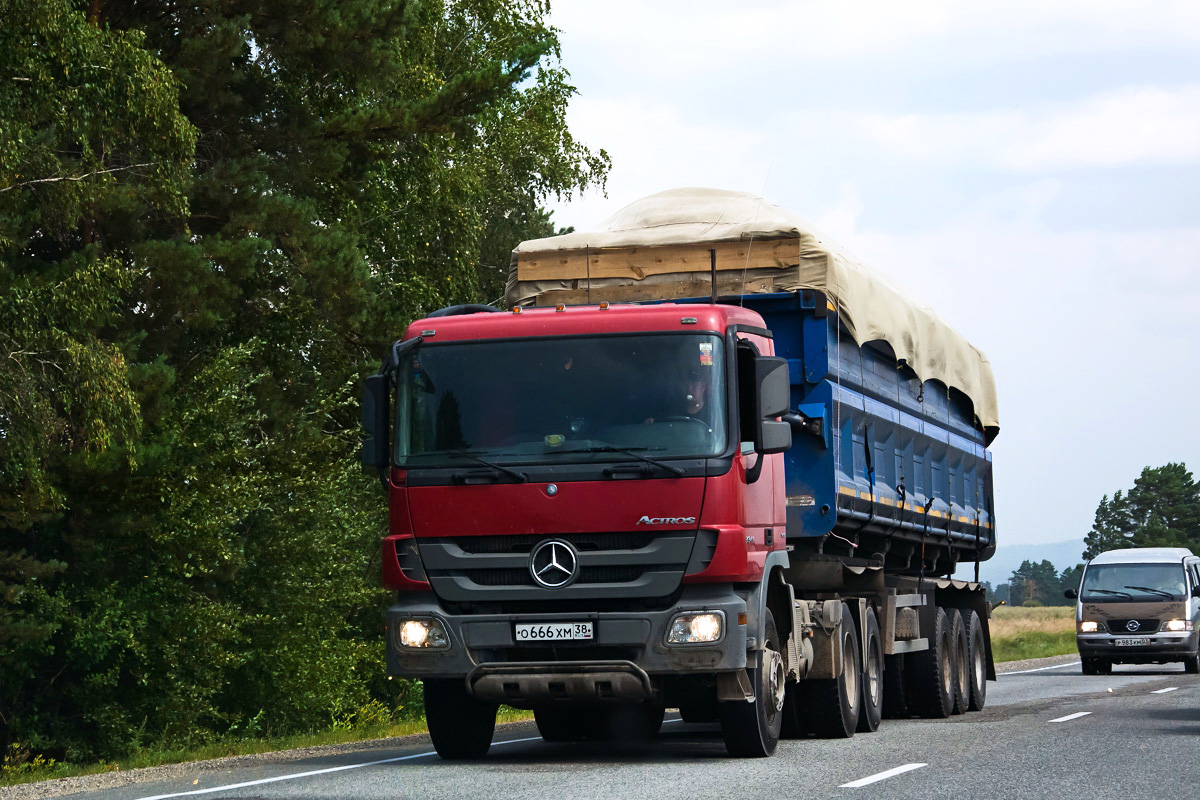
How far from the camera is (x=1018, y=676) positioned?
1233 inches

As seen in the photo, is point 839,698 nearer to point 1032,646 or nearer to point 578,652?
point 578,652

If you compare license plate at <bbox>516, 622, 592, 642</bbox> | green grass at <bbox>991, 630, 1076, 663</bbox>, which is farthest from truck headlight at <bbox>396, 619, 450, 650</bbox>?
green grass at <bbox>991, 630, 1076, 663</bbox>

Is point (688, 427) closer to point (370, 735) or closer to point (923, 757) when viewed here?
point (923, 757)

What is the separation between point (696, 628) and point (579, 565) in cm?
86

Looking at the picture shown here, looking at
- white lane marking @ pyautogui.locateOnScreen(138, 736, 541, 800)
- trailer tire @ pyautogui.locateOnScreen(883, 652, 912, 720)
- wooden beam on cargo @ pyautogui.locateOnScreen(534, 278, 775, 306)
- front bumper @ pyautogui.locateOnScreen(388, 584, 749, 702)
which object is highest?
wooden beam on cargo @ pyautogui.locateOnScreen(534, 278, 775, 306)

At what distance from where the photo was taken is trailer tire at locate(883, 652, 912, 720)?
17.4 m

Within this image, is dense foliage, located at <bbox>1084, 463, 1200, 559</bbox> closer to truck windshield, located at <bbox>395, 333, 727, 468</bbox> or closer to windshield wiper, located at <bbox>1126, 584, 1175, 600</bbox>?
windshield wiper, located at <bbox>1126, 584, 1175, 600</bbox>

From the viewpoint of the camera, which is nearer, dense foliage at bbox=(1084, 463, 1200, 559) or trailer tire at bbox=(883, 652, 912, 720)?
trailer tire at bbox=(883, 652, 912, 720)

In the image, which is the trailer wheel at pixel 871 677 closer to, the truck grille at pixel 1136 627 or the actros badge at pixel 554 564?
the actros badge at pixel 554 564

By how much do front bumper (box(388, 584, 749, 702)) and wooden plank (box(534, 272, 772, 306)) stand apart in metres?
3.01

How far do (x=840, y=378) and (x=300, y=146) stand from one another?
12672 millimetres

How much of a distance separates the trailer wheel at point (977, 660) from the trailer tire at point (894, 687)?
195cm

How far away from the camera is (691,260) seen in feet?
43.9

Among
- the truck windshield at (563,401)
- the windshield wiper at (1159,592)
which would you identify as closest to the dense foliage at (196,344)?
the truck windshield at (563,401)
